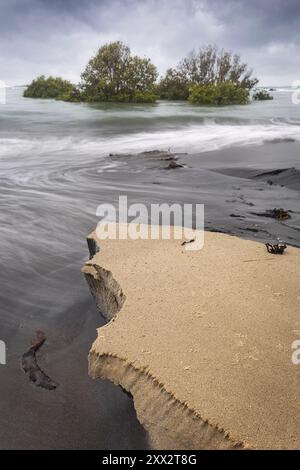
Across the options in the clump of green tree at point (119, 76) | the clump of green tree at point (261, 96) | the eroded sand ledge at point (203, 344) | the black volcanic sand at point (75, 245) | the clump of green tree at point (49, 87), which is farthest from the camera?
the clump of green tree at point (261, 96)

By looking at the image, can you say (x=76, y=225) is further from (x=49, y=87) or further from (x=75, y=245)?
(x=49, y=87)

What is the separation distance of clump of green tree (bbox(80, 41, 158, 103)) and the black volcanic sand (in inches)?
947

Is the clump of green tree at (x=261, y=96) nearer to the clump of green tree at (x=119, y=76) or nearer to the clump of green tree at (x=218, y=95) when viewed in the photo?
the clump of green tree at (x=218, y=95)

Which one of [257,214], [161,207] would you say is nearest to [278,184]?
[257,214]

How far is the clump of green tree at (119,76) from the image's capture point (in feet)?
102

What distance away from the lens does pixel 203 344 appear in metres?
1.80

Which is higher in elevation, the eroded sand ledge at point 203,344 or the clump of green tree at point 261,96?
the clump of green tree at point 261,96

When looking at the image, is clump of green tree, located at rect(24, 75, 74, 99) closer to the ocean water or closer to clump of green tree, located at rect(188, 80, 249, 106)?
clump of green tree, located at rect(188, 80, 249, 106)

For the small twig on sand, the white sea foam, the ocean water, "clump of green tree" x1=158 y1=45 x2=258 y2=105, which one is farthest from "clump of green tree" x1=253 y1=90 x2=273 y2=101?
the small twig on sand

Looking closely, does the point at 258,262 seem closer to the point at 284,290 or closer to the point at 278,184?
the point at 284,290

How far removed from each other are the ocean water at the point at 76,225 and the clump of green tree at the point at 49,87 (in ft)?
95.6

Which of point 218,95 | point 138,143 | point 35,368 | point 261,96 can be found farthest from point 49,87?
point 35,368

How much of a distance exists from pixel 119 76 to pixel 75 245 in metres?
30.2

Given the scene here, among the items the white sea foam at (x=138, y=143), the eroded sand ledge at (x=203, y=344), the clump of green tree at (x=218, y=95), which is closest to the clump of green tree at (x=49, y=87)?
the clump of green tree at (x=218, y=95)
